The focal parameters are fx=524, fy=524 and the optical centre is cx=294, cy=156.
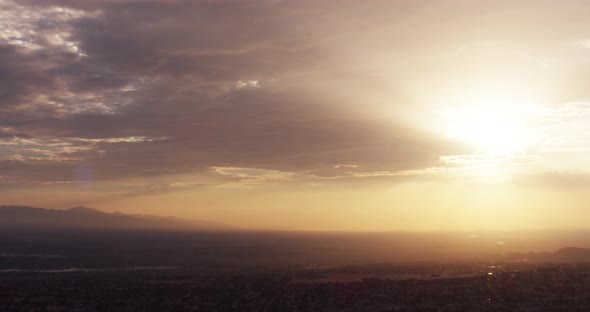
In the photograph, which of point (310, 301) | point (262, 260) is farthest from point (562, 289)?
point (262, 260)

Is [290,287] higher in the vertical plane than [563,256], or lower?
lower

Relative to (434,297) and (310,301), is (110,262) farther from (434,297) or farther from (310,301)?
(434,297)

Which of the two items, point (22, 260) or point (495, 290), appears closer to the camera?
point (495, 290)

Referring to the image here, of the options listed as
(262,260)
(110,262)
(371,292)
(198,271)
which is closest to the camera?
(371,292)

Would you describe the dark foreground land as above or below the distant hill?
below

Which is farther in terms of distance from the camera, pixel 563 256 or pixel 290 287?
pixel 563 256

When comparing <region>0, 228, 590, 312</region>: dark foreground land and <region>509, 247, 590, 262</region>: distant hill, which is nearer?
<region>0, 228, 590, 312</region>: dark foreground land

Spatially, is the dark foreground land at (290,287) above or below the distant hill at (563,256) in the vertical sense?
below

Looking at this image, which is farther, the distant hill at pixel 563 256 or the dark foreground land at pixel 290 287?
the distant hill at pixel 563 256
